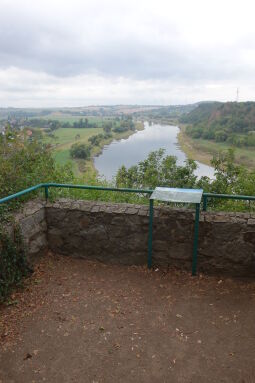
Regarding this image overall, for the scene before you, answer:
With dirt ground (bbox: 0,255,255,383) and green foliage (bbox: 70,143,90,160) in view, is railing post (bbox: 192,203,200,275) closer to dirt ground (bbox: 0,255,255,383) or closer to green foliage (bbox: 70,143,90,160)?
dirt ground (bbox: 0,255,255,383)

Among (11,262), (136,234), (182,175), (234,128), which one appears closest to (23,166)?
(11,262)

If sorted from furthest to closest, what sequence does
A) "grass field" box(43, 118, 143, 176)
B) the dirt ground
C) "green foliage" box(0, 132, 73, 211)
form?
"grass field" box(43, 118, 143, 176), "green foliage" box(0, 132, 73, 211), the dirt ground

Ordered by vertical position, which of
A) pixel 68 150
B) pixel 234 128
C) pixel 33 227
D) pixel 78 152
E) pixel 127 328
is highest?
pixel 234 128

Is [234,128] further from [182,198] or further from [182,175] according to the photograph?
[182,198]

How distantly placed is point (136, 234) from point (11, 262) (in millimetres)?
1860

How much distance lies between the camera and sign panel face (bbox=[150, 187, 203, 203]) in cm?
385

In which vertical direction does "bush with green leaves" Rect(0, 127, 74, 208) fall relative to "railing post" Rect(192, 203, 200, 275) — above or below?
above

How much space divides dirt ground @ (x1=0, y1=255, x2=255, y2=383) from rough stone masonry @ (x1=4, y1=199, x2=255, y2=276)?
0.79ft

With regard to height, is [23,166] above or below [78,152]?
above

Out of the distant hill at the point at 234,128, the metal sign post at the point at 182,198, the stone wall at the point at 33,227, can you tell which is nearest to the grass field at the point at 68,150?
the stone wall at the point at 33,227

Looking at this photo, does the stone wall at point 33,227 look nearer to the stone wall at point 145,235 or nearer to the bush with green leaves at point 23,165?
the stone wall at point 145,235

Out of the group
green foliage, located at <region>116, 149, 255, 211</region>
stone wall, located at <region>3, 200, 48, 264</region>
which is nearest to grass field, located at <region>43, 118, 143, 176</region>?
green foliage, located at <region>116, 149, 255, 211</region>

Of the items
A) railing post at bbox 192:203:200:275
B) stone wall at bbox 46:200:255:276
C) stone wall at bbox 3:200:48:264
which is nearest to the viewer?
railing post at bbox 192:203:200:275

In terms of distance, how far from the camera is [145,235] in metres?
4.40
